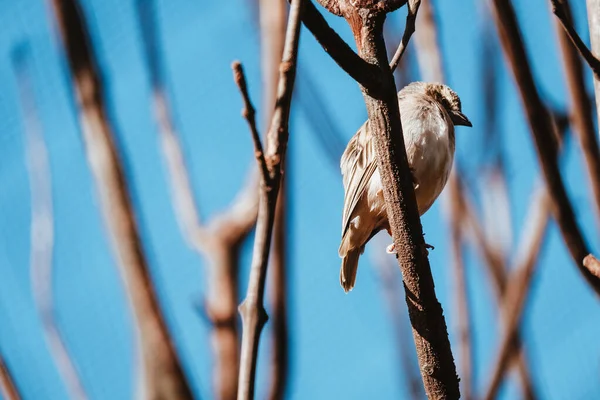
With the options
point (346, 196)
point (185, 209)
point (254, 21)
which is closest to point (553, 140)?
point (346, 196)

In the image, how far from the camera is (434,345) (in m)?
3.30

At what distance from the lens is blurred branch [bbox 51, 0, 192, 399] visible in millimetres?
3473

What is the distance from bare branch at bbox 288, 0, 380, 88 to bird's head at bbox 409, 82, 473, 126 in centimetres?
329

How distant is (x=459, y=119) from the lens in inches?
236

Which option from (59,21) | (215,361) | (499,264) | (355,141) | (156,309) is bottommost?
(499,264)

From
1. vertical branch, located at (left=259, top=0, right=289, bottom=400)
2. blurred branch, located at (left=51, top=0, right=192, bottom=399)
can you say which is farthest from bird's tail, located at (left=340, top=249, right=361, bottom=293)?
blurred branch, located at (left=51, top=0, right=192, bottom=399)

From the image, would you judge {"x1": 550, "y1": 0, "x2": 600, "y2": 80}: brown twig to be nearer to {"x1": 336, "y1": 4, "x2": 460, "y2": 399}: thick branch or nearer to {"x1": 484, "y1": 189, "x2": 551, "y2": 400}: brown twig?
{"x1": 336, "y1": 4, "x2": 460, "y2": 399}: thick branch

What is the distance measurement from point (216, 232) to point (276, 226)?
45 cm

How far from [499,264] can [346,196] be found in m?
1.29

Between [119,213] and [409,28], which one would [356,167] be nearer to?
[119,213]

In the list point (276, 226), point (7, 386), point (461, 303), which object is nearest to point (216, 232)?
point (276, 226)

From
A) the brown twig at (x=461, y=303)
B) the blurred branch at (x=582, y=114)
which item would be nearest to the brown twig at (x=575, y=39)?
the blurred branch at (x=582, y=114)

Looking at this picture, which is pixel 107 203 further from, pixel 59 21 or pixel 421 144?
pixel 421 144

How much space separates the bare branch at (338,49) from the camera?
2455mm
